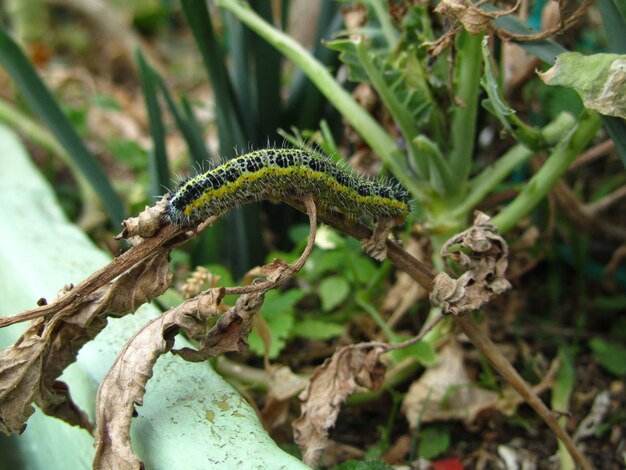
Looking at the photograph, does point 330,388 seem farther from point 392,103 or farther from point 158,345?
point 392,103

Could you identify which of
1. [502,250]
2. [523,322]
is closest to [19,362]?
[502,250]

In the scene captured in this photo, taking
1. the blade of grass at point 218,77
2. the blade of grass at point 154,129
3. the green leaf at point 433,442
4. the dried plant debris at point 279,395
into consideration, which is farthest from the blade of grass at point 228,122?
the green leaf at point 433,442

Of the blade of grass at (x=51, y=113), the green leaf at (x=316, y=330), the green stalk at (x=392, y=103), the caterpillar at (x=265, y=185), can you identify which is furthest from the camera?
the blade of grass at (x=51, y=113)

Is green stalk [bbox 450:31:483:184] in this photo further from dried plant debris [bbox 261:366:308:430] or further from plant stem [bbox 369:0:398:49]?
dried plant debris [bbox 261:366:308:430]

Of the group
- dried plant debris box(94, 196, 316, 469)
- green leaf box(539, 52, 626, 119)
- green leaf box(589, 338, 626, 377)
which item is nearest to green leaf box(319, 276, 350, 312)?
dried plant debris box(94, 196, 316, 469)

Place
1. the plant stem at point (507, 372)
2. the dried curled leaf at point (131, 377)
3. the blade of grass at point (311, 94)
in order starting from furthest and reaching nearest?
1. the blade of grass at point (311, 94)
2. the plant stem at point (507, 372)
3. the dried curled leaf at point (131, 377)

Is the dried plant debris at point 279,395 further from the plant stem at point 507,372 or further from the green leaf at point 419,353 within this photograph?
the plant stem at point 507,372
